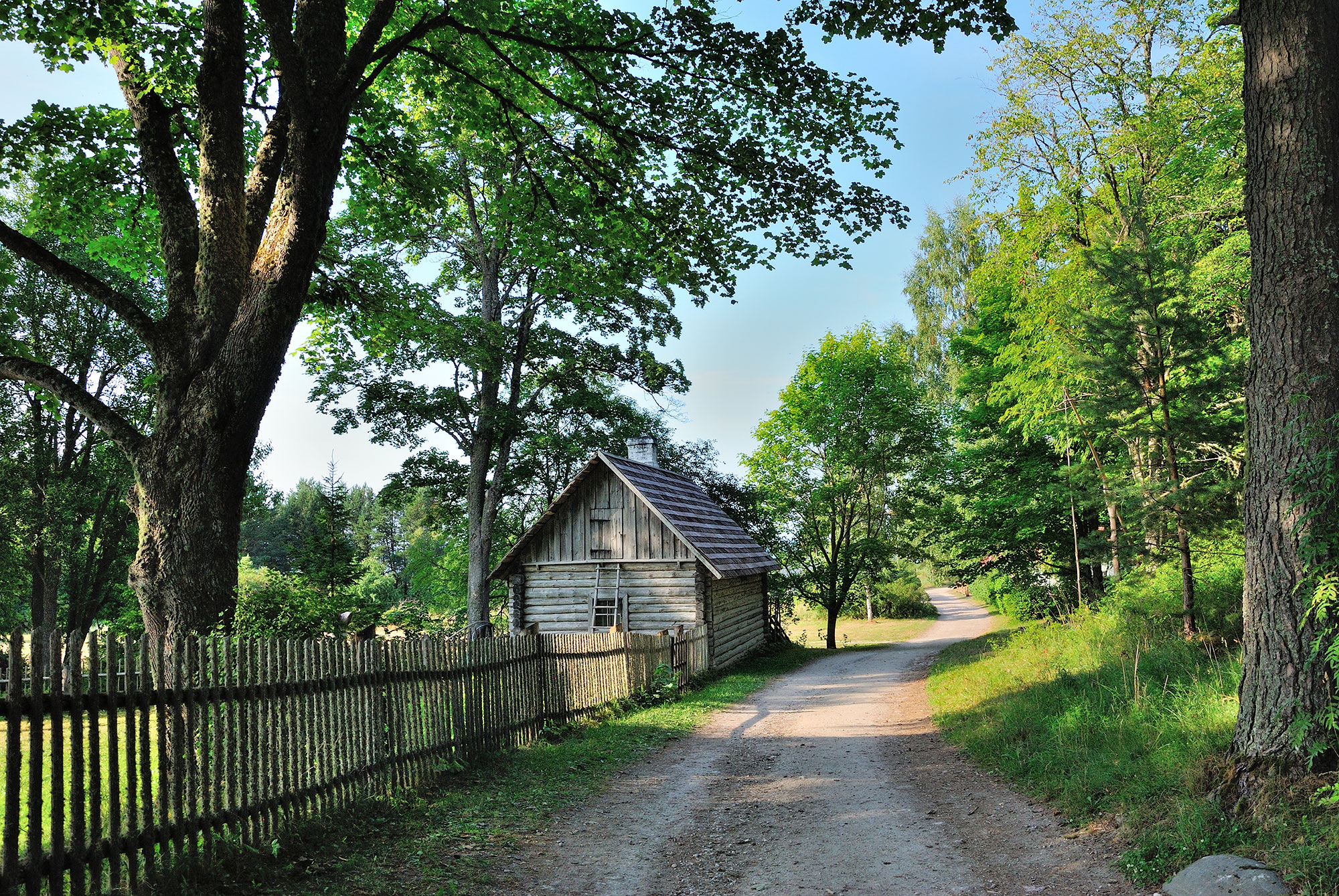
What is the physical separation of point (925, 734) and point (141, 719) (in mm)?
9479

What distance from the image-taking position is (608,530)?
20656 millimetres

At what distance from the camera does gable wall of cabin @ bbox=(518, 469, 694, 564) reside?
20.1 meters

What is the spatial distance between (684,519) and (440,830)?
48.0ft

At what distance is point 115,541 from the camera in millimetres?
28422

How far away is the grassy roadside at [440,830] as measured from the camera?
17.1 ft

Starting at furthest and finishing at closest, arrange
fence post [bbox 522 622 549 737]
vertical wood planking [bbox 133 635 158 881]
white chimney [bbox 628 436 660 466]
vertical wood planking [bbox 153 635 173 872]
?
white chimney [bbox 628 436 660 466] < fence post [bbox 522 622 549 737] < vertical wood planking [bbox 153 635 173 872] < vertical wood planking [bbox 133 635 158 881]

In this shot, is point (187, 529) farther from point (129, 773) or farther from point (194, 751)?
point (129, 773)

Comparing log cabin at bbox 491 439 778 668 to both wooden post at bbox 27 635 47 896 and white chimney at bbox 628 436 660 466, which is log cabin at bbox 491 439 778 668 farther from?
wooden post at bbox 27 635 47 896

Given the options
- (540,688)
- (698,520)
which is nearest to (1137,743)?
(540,688)

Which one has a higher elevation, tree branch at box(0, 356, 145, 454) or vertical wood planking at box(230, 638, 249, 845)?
tree branch at box(0, 356, 145, 454)

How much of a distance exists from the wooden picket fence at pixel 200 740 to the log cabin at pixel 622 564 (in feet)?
35.5

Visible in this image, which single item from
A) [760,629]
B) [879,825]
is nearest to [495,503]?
[760,629]

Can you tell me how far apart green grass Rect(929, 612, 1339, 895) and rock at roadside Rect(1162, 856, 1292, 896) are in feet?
0.40

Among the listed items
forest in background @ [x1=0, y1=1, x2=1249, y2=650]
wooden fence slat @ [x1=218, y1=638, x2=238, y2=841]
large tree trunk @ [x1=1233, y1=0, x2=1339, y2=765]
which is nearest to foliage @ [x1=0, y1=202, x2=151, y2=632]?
forest in background @ [x1=0, y1=1, x2=1249, y2=650]
